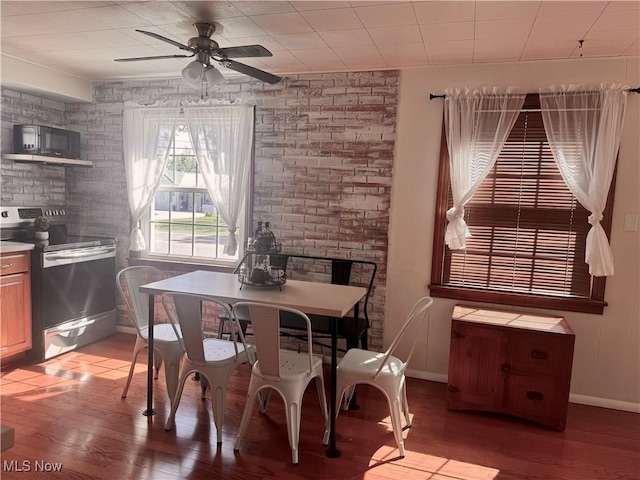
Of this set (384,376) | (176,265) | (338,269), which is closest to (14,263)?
(176,265)

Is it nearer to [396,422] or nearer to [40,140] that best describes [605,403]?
[396,422]

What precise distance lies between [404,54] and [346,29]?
24.8 inches

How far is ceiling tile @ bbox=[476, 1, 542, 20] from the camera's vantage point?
2328 mm

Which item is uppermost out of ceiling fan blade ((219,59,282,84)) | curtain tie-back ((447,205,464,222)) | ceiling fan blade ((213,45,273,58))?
ceiling fan blade ((213,45,273,58))

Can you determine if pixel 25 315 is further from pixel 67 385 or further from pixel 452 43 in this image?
pixel 452 43

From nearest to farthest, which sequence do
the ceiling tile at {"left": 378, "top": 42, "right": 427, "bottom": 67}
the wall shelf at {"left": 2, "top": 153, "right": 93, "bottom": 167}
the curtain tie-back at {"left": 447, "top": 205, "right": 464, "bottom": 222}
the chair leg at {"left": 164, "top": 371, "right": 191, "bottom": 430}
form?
1. the chair leg at {"left": 164, "top": 371, "right": 191, "bottom": 430}
2. the ceiling tile at {"left": 378, "top": 42, "right": 427, "bottom": 67}
3. the curtain tie-back at {"left": 447, "top": 205, "right": 464, "bottom": 222}
4. the wall shelf at {"left": 2, "top": 153, "right": 93, "bottom": 167}

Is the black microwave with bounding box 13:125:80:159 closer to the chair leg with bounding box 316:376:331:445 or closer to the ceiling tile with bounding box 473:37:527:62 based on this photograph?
the chair leg with bounding box 316:376:331:445

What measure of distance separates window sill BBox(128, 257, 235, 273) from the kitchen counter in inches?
38.6

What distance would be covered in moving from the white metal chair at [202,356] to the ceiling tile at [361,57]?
1951mm

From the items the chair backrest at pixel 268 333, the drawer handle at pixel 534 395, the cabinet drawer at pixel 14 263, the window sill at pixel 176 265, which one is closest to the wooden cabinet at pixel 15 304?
the cabinet drawer at pixel 14 263

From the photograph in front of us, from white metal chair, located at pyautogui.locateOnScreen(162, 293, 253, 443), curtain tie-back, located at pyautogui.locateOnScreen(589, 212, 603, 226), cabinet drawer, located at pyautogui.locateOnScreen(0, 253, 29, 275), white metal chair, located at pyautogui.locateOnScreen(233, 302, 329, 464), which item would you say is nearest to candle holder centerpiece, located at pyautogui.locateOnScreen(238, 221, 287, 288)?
white metal chair, located at pyautogui.locateOnScreen(162, 293, 253, 443)

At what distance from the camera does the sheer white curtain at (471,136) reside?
329cm

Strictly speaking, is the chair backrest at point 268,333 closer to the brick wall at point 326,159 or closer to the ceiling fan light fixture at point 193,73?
the ceiling fan light fixture at point 193,73

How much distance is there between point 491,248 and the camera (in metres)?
3.48
